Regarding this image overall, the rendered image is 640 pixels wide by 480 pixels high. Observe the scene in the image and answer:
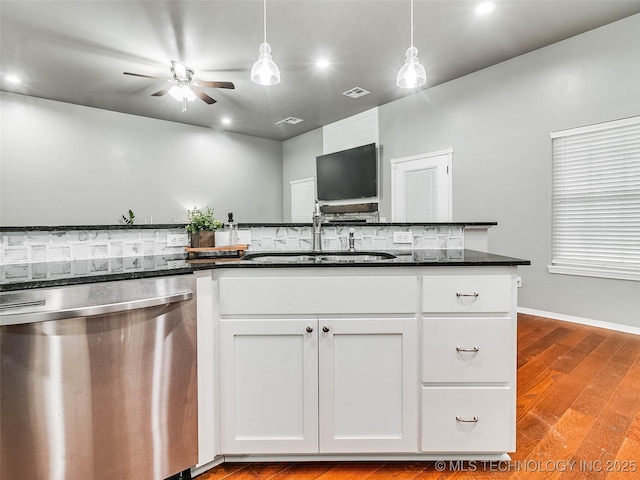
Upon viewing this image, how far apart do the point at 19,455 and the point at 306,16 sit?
3.37 m

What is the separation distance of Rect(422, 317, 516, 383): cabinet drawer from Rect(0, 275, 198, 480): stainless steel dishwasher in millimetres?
901

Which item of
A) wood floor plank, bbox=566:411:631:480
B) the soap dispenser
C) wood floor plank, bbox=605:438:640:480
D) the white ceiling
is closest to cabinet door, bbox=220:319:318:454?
the soap dispenser

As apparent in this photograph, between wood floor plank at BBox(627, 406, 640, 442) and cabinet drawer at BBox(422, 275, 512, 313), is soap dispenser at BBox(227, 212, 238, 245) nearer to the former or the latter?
cabinet drawer at BBox(422, 275, 512, 313)

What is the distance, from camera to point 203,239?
5.16 ft

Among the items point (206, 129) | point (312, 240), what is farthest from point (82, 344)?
point (206, 129)

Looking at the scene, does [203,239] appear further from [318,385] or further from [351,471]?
[351,471]

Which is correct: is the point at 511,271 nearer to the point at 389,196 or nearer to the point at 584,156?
the point at 584,156

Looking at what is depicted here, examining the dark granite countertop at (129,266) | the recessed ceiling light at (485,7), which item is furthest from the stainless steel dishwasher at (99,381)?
the recessed ceiling light at (485,7)

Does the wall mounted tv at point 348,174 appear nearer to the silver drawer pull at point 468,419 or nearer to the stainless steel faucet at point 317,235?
the stainless steel faucet at point 317,235

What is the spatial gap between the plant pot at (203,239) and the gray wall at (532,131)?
3.30m

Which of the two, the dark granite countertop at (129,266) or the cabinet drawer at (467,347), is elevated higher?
the dark granite countertop at (129,266)

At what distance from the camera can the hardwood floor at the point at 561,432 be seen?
126 centimetres

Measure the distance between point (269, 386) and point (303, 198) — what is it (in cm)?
554

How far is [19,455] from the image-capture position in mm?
917
